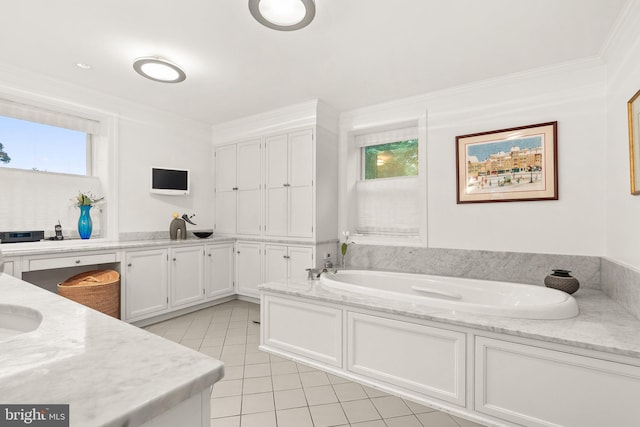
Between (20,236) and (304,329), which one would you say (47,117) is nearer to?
(20,236)

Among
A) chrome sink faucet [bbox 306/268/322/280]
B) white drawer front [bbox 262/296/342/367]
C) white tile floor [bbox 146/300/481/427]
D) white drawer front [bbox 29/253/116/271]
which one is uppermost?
white drawer front [bbox 29/253/116/271]

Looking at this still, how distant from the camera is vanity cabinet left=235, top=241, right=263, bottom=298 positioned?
405 cm

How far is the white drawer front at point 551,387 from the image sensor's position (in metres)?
1.53

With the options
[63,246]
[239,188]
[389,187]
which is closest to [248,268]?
[239,188]

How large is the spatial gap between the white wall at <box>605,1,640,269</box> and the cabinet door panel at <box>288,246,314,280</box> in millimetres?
2653

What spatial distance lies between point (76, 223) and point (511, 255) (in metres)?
4.39

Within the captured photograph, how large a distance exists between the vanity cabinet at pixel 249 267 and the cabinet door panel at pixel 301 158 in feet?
3.24

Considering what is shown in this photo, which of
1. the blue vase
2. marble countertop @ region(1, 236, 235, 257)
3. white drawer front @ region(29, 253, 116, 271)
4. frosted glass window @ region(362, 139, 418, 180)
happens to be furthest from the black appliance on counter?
frosted glass window @ region(362, 139, 418, 180)

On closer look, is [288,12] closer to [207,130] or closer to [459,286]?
[459,286]

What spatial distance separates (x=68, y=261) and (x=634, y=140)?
439 cm

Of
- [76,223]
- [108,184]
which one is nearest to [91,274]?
[76,223]

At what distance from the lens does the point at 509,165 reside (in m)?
2.94

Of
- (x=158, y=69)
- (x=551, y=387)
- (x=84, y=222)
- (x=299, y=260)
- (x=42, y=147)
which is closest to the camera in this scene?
(x=551, y=387)

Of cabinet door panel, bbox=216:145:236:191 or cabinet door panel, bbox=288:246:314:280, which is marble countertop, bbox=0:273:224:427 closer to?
cabinet door panel, bbox=288:246:314:280
